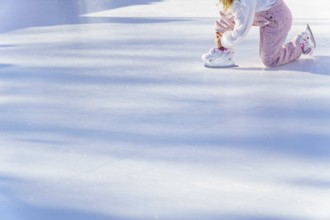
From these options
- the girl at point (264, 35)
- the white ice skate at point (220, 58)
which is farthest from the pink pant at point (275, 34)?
the white ice skate at point (220, 58)

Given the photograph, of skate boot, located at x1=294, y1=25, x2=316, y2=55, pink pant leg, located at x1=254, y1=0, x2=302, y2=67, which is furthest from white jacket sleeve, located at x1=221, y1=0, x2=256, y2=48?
skate boot, located at x1=294, y1=25, x2=316, y2=55

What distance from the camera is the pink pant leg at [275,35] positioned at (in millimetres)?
2254

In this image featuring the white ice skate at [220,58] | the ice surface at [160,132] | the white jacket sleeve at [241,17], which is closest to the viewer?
the ice surface at [160,132]

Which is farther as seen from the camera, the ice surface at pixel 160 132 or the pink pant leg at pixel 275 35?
the pink pant leg at pixel 275 35

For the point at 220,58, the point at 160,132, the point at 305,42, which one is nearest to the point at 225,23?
the point at 220,58

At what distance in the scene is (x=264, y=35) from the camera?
2275mm

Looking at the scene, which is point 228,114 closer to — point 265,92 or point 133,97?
point 265,92

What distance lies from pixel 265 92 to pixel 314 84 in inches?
7.2

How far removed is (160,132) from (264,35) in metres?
0.78

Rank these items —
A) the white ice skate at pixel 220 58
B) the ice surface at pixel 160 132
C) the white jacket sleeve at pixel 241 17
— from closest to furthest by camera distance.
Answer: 1. the ice surface at pixel 160 132
2. the white jacket sleeve at pixel 241 17
3. the white ice skate at pixel 220 58

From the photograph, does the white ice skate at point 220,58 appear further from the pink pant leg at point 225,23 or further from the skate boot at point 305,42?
the skate boot at point 305,42

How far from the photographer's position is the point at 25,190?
1399 mm

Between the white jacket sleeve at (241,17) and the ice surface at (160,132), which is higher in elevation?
the white jacket sleeve at (241,17)

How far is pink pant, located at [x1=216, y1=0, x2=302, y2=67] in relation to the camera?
7.39ft
